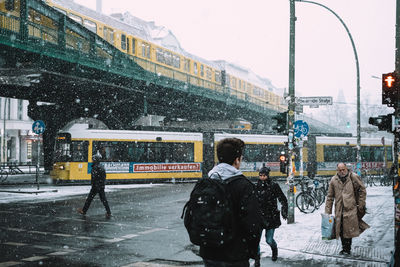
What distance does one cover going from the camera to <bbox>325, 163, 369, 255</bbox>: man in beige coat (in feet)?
23.0

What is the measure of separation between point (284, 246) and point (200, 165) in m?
19.0

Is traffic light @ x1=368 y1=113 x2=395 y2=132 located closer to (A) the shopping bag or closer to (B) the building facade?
(A) the shopping bag

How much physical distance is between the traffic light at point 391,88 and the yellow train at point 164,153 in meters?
17.0

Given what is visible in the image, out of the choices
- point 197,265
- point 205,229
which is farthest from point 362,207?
point 205,229

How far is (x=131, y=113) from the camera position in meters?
35.2

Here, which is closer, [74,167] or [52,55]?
[52,55]

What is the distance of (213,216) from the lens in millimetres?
3178

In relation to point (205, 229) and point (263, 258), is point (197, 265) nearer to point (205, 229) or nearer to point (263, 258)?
point (263, 258)

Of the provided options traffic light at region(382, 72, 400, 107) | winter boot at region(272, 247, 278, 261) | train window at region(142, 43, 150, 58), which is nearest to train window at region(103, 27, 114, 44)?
train window at region(142, 43, 150, 58)

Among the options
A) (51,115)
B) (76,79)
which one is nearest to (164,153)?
(76,79)

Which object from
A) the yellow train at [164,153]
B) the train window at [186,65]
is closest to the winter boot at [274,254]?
the yellow train at [164,153]

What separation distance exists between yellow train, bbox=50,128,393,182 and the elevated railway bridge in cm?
274

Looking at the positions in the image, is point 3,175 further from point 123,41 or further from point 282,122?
point 282,122

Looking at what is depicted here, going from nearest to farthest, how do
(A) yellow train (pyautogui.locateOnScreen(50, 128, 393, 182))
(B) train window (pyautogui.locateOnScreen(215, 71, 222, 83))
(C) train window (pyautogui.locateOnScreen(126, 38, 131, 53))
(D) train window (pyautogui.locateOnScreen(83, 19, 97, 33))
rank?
(A) yellow train (pyautogui.locateOnScreen(50, 128, 393, 182)) → (D) train window (pyautogui.locateOnScreen(83, 19, 97, 33)) → (C) train window (pyautogui.locateOnScreen(126, 38, 131, 53)) → (B) train window (pyautogui.locateOnScreen(215, 71, 222, 83))
